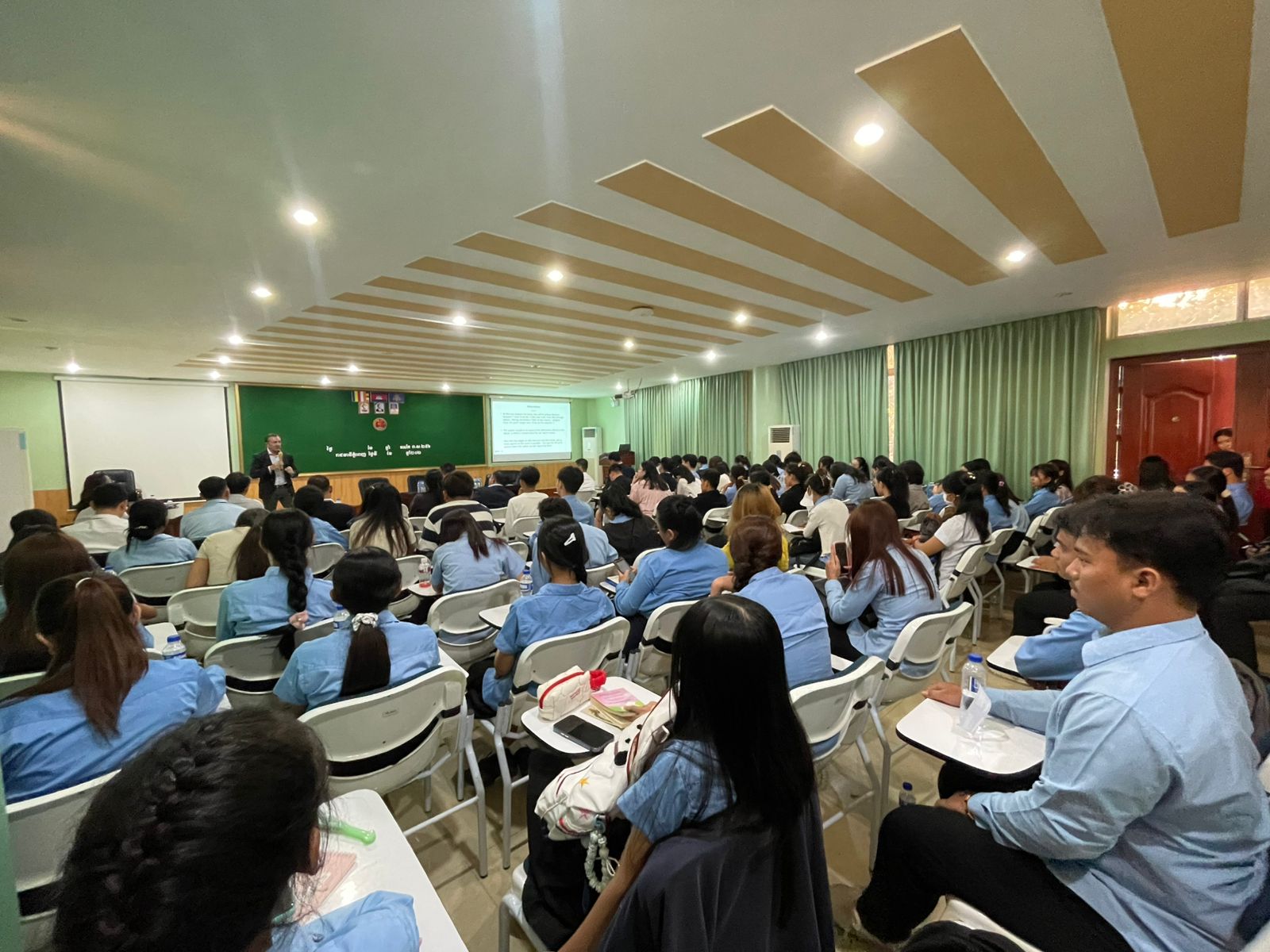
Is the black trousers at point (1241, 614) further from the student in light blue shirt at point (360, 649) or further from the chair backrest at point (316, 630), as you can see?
the chair backrest at point (316, 630)

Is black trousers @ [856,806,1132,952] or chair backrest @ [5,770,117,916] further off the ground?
chair backrest @ [5,770,117,916]

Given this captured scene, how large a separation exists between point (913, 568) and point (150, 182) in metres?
4.17

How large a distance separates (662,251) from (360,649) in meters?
3.16

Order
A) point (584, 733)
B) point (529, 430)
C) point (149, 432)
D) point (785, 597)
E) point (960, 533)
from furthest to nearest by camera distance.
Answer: point (529, 430) → point (149, 432) → point (960, 533) → point (785, 597) → point (584, 733)

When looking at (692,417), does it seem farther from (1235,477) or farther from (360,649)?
(360,649)

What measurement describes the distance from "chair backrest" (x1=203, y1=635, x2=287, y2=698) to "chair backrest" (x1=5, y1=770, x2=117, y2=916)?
106 cm

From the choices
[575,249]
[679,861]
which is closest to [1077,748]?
[679,861]

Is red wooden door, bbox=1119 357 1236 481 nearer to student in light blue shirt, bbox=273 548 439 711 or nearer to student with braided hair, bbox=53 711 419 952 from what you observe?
student in light blue shirt, bbox=273 548 439 711

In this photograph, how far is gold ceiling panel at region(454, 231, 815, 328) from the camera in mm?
3477

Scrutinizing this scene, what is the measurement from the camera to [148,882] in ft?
1.75

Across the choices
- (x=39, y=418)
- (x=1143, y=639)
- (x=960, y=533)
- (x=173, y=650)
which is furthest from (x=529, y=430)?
(x=1143, y=639)

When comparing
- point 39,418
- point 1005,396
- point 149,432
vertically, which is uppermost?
point 39,418

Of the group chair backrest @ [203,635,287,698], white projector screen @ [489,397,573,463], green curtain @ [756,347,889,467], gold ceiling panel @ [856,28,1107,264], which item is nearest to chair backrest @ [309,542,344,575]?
chair backrest @ [203,635,287,698]

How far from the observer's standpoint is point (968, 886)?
1219 millimetres
